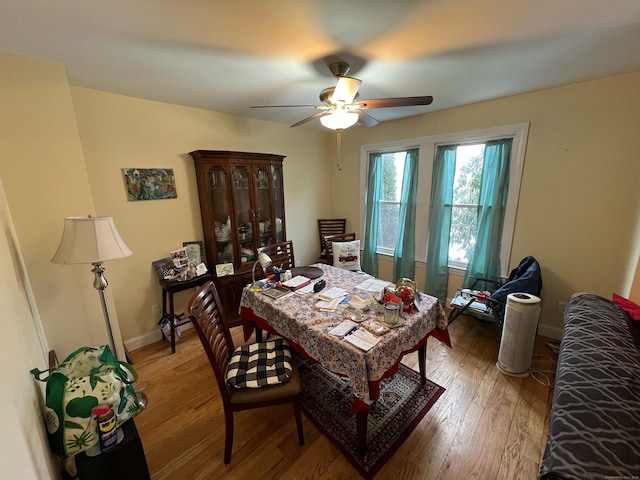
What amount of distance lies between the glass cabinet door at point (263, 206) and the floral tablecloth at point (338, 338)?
4.01ft

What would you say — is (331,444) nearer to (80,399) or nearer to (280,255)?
(80,399)

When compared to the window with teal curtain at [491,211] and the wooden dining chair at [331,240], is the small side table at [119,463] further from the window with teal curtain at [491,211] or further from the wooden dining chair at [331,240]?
the window with teal curtain at [491,211]

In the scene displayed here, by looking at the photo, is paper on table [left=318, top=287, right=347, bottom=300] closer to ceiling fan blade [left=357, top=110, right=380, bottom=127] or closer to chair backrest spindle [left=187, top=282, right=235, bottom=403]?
chair backrest spindle [left=187, top=282, right=235, bottom=403]

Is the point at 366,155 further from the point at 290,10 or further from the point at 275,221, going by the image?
the point at 290,10

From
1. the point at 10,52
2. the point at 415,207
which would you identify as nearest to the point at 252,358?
the point at 10,52

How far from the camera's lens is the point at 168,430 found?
1.68m

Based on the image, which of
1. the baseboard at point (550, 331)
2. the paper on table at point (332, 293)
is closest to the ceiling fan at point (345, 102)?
the paper on table at point (332, 293)

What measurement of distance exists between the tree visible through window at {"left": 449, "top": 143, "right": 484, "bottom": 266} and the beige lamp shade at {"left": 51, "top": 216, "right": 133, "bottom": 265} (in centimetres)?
336

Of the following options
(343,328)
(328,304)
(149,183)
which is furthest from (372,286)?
(149,183)

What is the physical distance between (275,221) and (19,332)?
7.64ft

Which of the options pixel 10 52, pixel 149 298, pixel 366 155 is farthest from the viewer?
pixel 366 155

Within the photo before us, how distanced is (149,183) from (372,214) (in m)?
2.77

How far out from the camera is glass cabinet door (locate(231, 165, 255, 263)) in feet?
9.30

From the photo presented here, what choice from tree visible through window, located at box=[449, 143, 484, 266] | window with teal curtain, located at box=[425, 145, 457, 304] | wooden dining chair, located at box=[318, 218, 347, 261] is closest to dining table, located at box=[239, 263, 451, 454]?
window with teal curtain, located at box=[425, 145, 457, 304]
